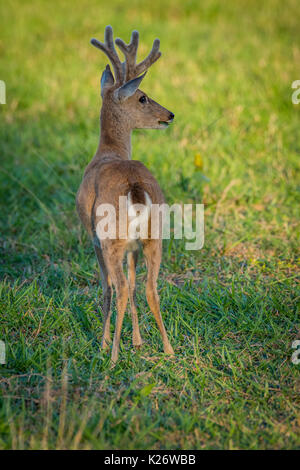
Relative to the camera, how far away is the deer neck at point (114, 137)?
12.4 ft

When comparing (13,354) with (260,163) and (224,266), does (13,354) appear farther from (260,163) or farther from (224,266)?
(260,163)

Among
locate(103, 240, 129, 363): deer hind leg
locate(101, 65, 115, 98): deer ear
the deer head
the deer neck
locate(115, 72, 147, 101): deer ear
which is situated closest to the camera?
locate(103, 240, 129, 363): deer hind leg

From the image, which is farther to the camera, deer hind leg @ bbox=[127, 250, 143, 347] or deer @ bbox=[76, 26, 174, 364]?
deer hind leg @ bbox=[127, 250, 143, 347]

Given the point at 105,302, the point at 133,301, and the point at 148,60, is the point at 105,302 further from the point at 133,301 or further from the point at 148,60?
the point at 148,60

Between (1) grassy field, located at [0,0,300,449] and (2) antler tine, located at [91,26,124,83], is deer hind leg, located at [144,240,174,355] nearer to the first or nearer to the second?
(1) grassy field, located at [0,0,300,449]

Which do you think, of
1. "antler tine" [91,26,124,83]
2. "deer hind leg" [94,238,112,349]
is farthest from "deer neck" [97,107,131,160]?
"deer hind leg" [94,238,112,349]

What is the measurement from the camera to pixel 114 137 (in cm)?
385

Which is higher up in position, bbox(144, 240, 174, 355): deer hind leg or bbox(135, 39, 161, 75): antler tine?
bbox(135, 39, 161, 75): antler tine

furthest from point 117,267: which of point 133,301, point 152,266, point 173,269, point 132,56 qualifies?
point 132,56

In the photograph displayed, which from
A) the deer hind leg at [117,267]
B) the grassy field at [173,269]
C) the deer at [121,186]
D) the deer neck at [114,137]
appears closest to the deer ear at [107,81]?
the deer at [121,186]

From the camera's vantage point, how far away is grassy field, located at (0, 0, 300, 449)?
2.72 metres

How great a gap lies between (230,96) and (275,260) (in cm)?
380
